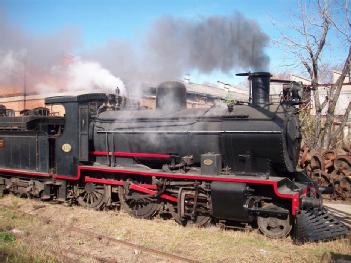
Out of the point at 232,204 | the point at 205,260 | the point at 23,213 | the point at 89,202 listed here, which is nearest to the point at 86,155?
the point at 89,202

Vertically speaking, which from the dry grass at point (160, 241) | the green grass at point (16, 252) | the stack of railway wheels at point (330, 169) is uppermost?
the stack of railway wheels at point (330, 169)

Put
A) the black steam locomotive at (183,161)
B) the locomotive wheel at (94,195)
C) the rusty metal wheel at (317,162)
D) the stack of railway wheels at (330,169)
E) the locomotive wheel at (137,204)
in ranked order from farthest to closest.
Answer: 1. the rusty metal wheel at (317,162)
2. the stack of railway wheels at (330,169)
3. the locomotive wheel at (94,195)
4. the locomotive wheel at (137,204)
5. the black steam locomotive at (183,161)

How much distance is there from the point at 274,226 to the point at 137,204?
3.16 m

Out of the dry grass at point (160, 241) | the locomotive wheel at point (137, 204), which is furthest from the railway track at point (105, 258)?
the locomotive wheel at point (137, 204)

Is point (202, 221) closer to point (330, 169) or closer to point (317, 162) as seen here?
point (317, 162)

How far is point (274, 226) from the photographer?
750cm

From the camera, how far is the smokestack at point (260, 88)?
7.84m

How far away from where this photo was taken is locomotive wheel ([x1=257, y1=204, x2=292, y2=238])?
7352mm

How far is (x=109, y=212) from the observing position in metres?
9.40

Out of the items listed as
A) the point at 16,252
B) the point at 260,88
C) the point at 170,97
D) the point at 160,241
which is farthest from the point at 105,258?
the point at 260,88

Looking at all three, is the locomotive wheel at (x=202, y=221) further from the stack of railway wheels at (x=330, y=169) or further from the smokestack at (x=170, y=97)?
the stack of railway wheels at (x=330, y=169)

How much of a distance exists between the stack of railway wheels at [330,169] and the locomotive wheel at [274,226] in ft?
16.3

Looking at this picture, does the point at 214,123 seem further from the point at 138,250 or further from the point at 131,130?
the point at 138,250

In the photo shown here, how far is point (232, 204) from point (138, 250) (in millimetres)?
1941
